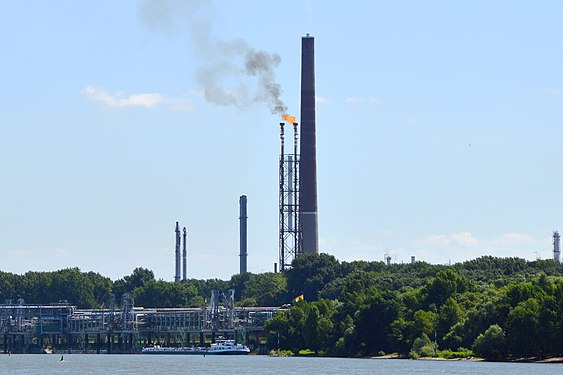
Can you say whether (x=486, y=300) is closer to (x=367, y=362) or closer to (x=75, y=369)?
(x=367, y=362)

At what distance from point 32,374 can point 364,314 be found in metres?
53.3

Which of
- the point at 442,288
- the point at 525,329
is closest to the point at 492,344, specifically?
the point at 525,329

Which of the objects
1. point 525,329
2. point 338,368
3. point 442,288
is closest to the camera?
point 338,368

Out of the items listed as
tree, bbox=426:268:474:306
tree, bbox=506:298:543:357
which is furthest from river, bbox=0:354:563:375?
tree, bbox=426:268:474:306

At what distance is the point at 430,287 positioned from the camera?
193750 millimetres

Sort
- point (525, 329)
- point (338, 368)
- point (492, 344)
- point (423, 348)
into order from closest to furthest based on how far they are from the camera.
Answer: point (338, 368), point (525, 329), point (492, 344), point (423, 348)

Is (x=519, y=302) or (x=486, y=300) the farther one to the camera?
(x=486, y=300)

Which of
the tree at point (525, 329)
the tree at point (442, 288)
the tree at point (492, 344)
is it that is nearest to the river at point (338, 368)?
the tree at point (492, 344)

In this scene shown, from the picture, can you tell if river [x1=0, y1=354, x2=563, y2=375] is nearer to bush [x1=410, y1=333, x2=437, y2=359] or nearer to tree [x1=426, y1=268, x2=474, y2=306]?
bush [x1=410, y1=333, x2=437, y2=359]

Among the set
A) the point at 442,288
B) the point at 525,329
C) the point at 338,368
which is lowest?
the point at 338,368

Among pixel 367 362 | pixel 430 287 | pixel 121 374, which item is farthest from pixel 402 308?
pixel 121 374

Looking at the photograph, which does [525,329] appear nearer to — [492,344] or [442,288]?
[492,344]

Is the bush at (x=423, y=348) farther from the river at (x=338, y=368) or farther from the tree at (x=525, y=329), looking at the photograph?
the tree at (x=525, y=329)

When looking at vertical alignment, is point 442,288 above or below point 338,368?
above
